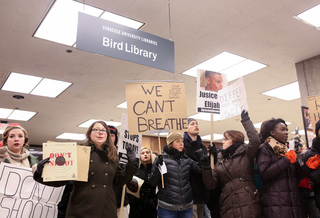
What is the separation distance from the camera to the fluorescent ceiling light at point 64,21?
4516 mm

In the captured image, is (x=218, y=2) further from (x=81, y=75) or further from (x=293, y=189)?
(x=81, y=75)

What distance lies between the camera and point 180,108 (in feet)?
11.1

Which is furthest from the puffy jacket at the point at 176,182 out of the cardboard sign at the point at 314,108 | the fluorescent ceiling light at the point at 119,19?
the fluorescent ceiling light at the point at 119,19

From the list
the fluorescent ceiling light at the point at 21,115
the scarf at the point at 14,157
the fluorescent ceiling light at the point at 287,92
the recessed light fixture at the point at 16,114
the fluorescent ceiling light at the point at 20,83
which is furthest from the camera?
the fluorescent ceiling light at the point at 21,115

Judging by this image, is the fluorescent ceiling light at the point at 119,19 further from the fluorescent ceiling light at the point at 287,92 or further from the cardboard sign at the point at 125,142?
the fluorescent ceiling light at the point at 287,92

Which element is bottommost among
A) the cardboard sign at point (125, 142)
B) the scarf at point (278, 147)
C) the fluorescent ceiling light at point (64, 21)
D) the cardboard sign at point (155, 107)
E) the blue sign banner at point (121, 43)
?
the scarf at point (278, 147)

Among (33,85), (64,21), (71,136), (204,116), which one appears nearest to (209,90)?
(64,21)

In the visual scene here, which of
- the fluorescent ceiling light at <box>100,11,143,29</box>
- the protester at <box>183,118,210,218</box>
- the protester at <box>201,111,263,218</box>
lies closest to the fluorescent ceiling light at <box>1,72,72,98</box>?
the fluorescent ceiling light at <box>100,11,143,29</box>

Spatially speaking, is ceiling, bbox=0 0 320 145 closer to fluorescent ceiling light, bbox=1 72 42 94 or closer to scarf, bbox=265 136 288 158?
fluorescent ceiling light, bbox=1 72 42 94

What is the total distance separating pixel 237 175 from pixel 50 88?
5.84 m

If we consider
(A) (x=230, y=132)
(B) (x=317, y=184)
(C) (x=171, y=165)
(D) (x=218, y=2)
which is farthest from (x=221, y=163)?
(D) (x=218, y=2)

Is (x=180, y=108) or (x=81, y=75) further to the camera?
(x=81, y=75)

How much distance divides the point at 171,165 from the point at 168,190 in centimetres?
28

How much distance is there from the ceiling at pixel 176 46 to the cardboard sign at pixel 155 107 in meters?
1.45
